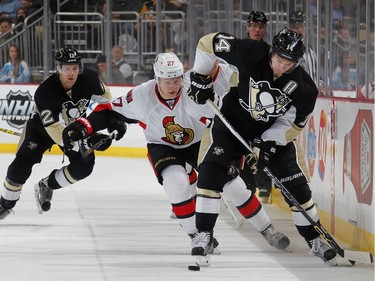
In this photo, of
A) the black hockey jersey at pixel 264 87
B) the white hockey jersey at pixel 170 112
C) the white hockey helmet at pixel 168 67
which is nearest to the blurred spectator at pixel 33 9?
the white hockey jersey at pixel 170 112

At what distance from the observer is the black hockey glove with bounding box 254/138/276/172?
192 inches

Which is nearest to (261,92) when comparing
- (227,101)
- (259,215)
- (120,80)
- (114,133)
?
(227,101)

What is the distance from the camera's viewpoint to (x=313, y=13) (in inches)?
271

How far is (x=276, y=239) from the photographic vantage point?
17.6 feet

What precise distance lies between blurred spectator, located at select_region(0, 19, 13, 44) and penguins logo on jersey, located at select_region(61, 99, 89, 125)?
5788mm

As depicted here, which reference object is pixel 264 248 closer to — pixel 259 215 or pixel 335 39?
pixel 259 215

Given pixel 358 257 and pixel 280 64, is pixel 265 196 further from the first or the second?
pixel 280 64

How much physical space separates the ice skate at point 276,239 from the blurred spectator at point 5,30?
7.15 m

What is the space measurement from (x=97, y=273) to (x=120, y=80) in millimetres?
6892

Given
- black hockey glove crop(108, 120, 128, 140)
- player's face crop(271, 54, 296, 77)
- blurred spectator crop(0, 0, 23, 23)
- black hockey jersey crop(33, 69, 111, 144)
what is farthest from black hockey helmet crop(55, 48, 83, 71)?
blurred spectator crop(0, 0, 23, 23)

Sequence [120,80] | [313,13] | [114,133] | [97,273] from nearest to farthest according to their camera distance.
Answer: [97,273], [114,133], [313,13], [120,80]

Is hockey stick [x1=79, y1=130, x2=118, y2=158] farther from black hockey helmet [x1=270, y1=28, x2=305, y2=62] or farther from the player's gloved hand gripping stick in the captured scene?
black hockey helmet [x1=270, y1=28, x2=305, y2=62]

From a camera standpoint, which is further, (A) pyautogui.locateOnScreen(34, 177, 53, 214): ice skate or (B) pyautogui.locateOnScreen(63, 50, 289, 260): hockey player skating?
(A) pyautogui.locateOnScreen(34, 177, 53, 214): ice skate

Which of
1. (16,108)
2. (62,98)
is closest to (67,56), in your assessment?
(62,98)
